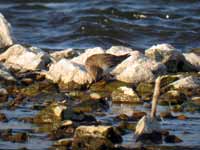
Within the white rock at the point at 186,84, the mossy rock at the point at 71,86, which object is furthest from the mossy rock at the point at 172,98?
the mossy rock at the point at 71,86

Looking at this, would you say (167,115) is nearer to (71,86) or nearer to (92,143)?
(92,143)

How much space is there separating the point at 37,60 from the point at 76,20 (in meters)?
6.92

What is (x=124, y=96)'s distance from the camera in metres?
10.4

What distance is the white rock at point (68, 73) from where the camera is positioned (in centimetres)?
1122

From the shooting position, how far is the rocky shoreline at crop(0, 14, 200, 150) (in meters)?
8.20

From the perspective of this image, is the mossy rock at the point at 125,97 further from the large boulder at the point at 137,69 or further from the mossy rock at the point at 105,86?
the large boulder at the point at 137,69

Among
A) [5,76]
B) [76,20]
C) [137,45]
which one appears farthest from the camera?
[76,20]

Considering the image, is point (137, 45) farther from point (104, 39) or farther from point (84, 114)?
point (84, 114)

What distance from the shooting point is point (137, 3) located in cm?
2208

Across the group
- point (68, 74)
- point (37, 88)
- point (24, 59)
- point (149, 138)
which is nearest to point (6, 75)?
point (37, 88)

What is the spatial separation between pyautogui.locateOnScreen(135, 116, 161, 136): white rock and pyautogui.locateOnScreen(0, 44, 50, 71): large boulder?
13.7 ft

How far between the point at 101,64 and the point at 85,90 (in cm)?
60

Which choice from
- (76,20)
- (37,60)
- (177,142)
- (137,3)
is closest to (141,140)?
(177,142)

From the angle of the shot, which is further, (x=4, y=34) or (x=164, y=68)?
(x=4, y=34)
